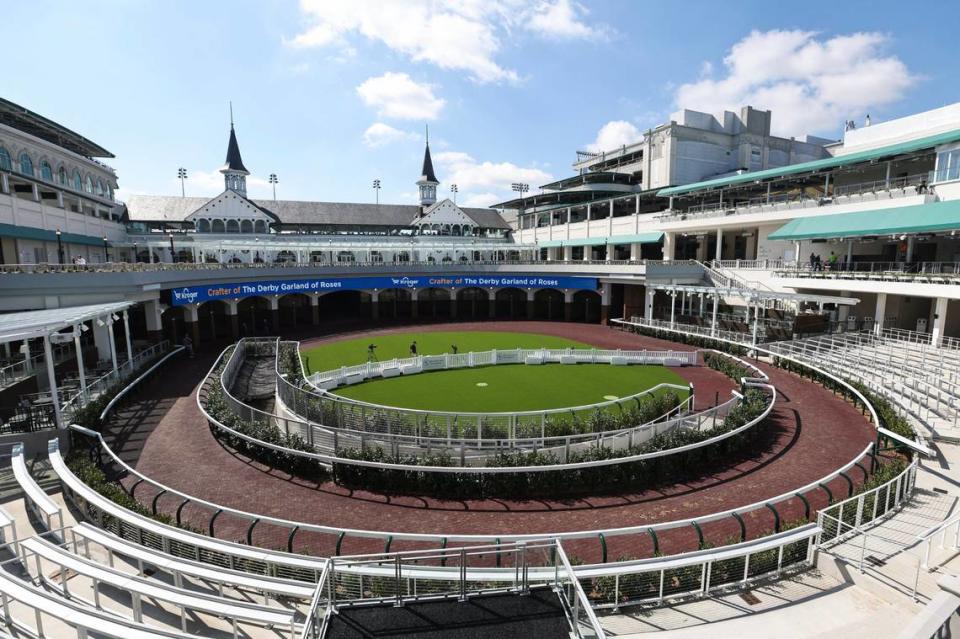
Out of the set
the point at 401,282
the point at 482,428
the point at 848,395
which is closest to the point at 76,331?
the point at 482,428

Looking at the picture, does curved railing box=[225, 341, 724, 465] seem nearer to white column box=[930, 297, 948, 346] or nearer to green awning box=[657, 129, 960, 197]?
Result: white column box=[930, 297, 948, 346]

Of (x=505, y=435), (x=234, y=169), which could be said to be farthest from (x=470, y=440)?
(x=234, y=169)

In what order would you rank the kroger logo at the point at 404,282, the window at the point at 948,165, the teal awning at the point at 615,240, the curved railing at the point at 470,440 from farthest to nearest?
the teal awning at the point at 615,240 → the kroger logo at the point at 404,282 → the window at the point at 948,165 → the curved railing at the point at 470,440

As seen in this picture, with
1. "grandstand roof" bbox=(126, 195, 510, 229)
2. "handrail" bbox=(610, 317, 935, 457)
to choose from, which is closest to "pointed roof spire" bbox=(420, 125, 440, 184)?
"grandstand roof" bbox=(126, 195, 510, 229)

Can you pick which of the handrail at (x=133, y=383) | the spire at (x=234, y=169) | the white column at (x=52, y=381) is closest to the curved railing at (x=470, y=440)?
the white column at (x=52, y=381)

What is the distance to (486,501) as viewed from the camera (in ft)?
41.9

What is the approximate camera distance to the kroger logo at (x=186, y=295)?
1155 inches

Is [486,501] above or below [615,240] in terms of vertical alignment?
below

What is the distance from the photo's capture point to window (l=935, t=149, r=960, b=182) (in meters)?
24.4

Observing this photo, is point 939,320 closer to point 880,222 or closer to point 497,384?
point 880,222

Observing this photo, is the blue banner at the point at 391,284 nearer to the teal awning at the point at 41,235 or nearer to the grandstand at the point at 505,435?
the grandstand at the point at 505,435

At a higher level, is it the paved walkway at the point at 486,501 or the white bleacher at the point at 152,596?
the white bleacher at the point at 152,596

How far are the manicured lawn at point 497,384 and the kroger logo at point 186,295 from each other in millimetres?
8551

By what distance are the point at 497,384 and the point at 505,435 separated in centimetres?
762
